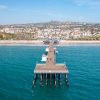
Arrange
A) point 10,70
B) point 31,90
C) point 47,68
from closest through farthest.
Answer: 1. point 31,90
2. point 47,68
3. point 10,70

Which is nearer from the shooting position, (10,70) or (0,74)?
(0,74)

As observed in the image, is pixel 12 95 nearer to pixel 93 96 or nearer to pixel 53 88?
pixel 53 88

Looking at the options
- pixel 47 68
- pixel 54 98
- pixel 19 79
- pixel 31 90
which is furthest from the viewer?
pixel 19 79

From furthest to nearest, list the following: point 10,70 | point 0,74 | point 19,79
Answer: point 10,70 → point 0,74 → point 19,79

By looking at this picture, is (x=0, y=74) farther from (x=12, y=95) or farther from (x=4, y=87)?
(x=12, y=95)

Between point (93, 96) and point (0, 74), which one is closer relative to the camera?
point (93, 96)

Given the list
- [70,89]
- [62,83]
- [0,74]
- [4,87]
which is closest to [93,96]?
[70,89]

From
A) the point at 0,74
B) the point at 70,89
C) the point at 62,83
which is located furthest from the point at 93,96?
the point at 0,74

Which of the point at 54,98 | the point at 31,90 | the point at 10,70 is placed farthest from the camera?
the point at 10,70
